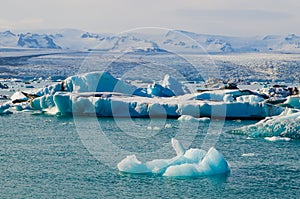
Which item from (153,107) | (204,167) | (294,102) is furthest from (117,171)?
(294,102)

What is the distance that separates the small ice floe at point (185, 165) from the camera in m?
9.82

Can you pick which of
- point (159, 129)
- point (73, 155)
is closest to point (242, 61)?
point (159, 129)

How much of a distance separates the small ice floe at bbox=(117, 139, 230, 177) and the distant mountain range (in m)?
59.1

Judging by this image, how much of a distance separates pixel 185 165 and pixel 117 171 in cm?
130

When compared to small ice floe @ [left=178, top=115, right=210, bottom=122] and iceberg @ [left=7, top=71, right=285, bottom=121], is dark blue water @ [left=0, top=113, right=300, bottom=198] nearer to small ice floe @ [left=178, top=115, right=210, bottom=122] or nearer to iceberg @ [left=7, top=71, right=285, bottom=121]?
small ice floe @ [left=178, top=115, right=210, bottom=122]

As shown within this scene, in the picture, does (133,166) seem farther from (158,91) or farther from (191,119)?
(158,91)

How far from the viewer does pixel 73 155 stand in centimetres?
1206

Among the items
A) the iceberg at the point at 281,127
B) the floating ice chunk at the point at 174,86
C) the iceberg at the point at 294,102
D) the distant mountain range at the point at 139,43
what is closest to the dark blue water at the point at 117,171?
the iceberg at the point at 281,127

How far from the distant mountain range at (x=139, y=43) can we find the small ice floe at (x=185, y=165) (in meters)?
59.1

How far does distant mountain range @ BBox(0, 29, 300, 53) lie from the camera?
80.7m

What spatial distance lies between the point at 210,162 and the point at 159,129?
6327 millimetres

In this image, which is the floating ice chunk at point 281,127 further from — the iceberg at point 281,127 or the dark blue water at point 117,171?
the dark blue water at point 117,171

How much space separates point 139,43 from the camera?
3093 inches

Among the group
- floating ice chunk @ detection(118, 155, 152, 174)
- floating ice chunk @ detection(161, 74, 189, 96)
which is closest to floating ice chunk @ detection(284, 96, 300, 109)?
floating ice chunk @ detection(161, 74, 189, 96)
